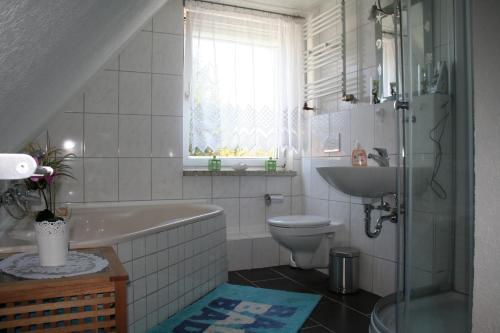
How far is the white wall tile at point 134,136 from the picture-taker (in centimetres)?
324

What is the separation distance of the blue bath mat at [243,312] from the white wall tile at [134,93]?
4.92 feet

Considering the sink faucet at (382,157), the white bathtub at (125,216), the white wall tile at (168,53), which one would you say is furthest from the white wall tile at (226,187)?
the sink faucet at (382,157)

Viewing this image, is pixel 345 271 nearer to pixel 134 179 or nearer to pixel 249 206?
pixel 249 206

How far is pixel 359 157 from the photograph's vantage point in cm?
291

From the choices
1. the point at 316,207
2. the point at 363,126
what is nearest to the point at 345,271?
the point at 316,207

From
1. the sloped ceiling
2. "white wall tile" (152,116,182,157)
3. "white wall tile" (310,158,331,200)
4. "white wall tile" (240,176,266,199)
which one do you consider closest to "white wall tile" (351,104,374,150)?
"white wall tile" (310,158,331,200)

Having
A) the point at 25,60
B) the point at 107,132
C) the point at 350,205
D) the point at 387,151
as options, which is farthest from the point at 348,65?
the point at 25,60

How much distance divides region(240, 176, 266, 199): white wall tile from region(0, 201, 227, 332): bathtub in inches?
17.8

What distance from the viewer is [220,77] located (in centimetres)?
353

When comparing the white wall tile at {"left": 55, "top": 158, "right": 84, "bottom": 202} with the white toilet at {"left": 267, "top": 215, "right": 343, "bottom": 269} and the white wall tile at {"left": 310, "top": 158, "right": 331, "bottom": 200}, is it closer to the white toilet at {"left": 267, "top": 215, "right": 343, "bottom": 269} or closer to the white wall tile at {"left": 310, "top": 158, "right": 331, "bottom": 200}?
the white toilet at {"left": 267, "top": 215, "right": 343, "bottom": 269}

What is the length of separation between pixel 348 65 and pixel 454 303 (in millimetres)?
2287

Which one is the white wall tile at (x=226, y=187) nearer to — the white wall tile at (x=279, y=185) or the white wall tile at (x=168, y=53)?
the white wall tile at (x=279, y=185)

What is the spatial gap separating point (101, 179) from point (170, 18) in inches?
54.2

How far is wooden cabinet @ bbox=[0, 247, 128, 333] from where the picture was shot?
1.12m
